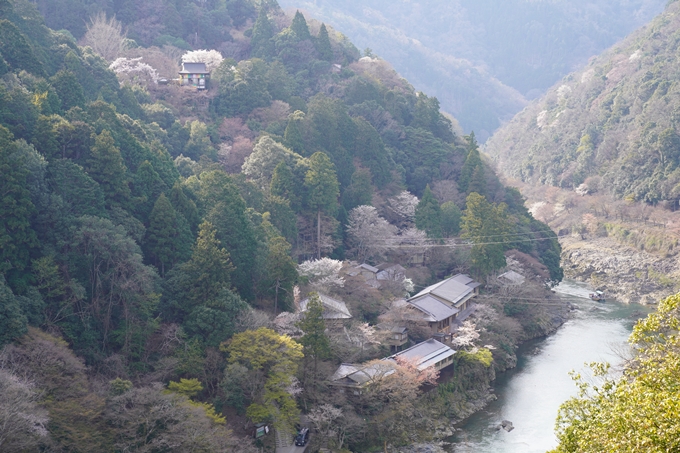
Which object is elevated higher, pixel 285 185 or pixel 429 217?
pixel 285 185

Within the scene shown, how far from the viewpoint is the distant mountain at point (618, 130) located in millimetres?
49375

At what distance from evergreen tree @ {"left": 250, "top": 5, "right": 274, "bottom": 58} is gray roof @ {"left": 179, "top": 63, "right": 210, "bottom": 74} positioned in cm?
750

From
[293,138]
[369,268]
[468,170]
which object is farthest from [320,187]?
[468,170]

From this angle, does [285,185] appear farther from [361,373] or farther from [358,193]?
[361,373]

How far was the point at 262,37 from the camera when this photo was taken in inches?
1887

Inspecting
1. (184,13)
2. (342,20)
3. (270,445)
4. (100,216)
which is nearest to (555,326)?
(270,445)

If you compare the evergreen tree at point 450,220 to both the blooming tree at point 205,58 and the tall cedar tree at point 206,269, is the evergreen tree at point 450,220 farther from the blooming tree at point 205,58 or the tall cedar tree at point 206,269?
the blooming tree at point 205,58

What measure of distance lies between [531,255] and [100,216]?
24.1 meters

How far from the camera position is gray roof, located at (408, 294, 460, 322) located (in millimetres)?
27922

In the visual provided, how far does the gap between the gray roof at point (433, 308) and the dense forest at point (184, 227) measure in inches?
78.1

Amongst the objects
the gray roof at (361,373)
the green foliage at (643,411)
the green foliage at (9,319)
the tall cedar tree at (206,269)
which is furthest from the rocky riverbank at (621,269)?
the green foliage at (9,319)

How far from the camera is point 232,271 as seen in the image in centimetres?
2319

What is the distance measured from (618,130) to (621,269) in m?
18.1

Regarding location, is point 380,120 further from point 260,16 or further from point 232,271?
point 232,271
